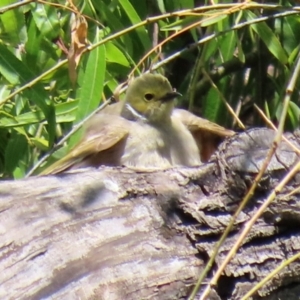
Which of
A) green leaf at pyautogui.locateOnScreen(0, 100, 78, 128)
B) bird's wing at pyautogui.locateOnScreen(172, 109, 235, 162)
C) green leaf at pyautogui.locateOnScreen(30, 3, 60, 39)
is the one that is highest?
green leaf at pyautogui.locateOnScreen(30, 3, 60, 39)

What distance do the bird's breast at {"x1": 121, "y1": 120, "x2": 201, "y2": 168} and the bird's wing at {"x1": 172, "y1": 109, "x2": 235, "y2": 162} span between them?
54 millimetres

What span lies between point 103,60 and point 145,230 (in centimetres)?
132

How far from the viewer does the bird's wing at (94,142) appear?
13.7 ft

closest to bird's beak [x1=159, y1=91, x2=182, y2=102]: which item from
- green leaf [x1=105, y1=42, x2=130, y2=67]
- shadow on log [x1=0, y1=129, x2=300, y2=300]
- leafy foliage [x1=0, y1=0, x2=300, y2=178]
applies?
leafy foliage [x1=0, y1=0, x2=300, y2=178]

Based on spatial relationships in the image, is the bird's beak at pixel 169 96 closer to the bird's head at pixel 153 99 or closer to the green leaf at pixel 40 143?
the bird's head at pixel 153 99

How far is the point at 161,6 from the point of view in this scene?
4.36 metres

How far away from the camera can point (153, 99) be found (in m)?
4.77

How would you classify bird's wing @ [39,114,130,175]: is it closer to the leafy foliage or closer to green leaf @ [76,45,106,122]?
the leafy foliage

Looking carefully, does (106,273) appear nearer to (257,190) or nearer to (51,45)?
(257,190)

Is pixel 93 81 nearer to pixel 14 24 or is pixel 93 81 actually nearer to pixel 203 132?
pixel 14 24

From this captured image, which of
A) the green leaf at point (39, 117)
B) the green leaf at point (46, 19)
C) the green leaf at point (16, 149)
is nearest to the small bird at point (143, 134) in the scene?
the green leaf at point (39, 117)

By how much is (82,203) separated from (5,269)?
0.42 m

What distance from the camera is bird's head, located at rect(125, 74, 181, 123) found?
15.4 ft

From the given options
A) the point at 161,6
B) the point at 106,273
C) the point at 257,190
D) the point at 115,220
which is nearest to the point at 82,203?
the point at 115,220
